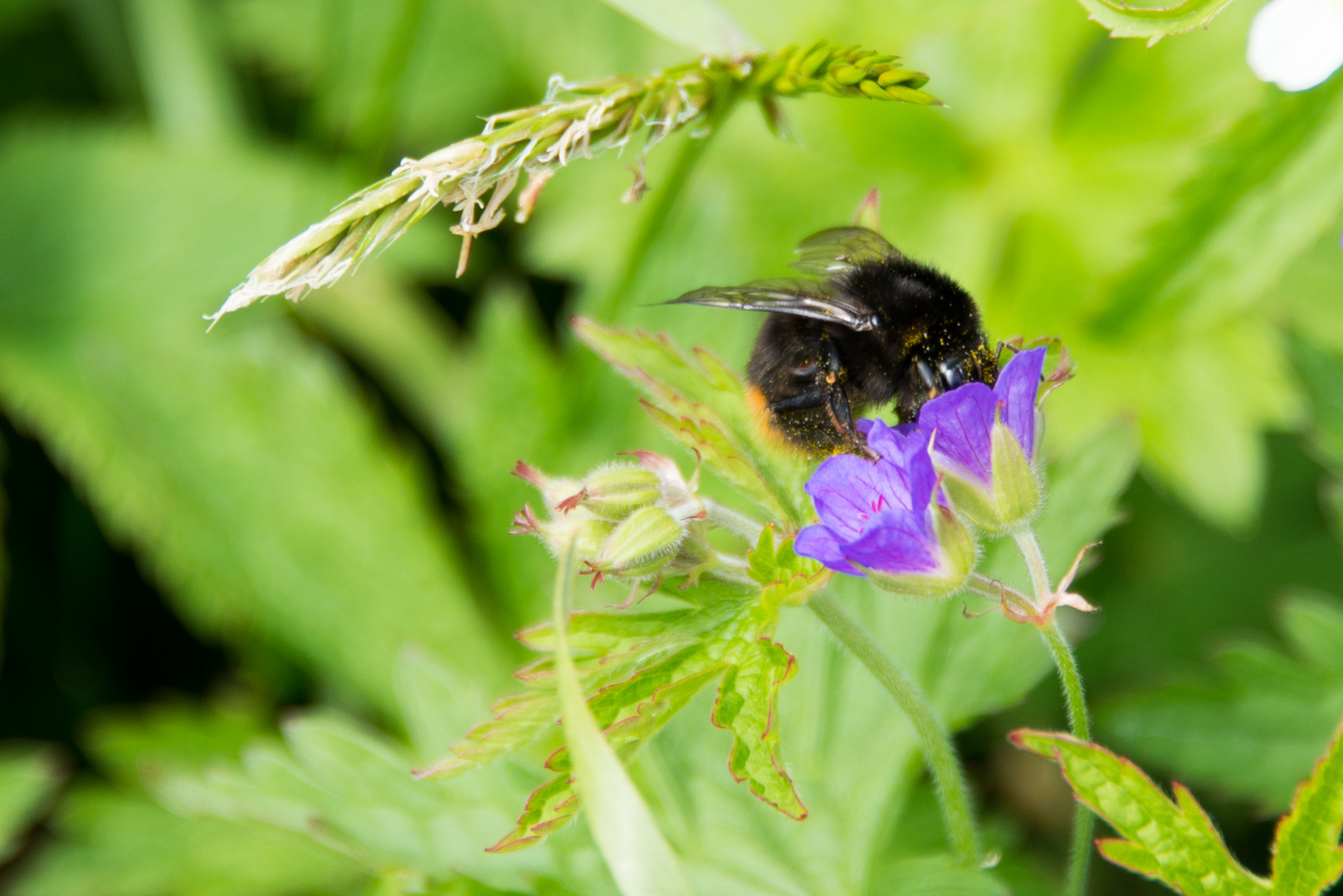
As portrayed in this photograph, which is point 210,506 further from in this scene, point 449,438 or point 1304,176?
point 1304,176

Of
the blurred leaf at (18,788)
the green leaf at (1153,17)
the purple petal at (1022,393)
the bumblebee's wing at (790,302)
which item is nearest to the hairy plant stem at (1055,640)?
the purple petal at (1022,393)

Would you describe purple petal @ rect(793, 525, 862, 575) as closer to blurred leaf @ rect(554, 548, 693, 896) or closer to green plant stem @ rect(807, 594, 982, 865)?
green plant stem @ rect(807, 594, 982, 865)

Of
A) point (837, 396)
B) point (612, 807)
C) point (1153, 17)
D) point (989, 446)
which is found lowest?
point (612, 807)

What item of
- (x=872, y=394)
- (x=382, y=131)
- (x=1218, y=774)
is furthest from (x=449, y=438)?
(x=1218, y=774)

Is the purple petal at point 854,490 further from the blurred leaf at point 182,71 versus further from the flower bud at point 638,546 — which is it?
the blurred leaf at point 182,71

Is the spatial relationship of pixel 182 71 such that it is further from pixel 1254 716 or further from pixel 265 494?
pixel 1254 716

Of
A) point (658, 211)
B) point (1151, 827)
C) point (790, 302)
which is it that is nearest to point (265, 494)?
point (658, 211)
